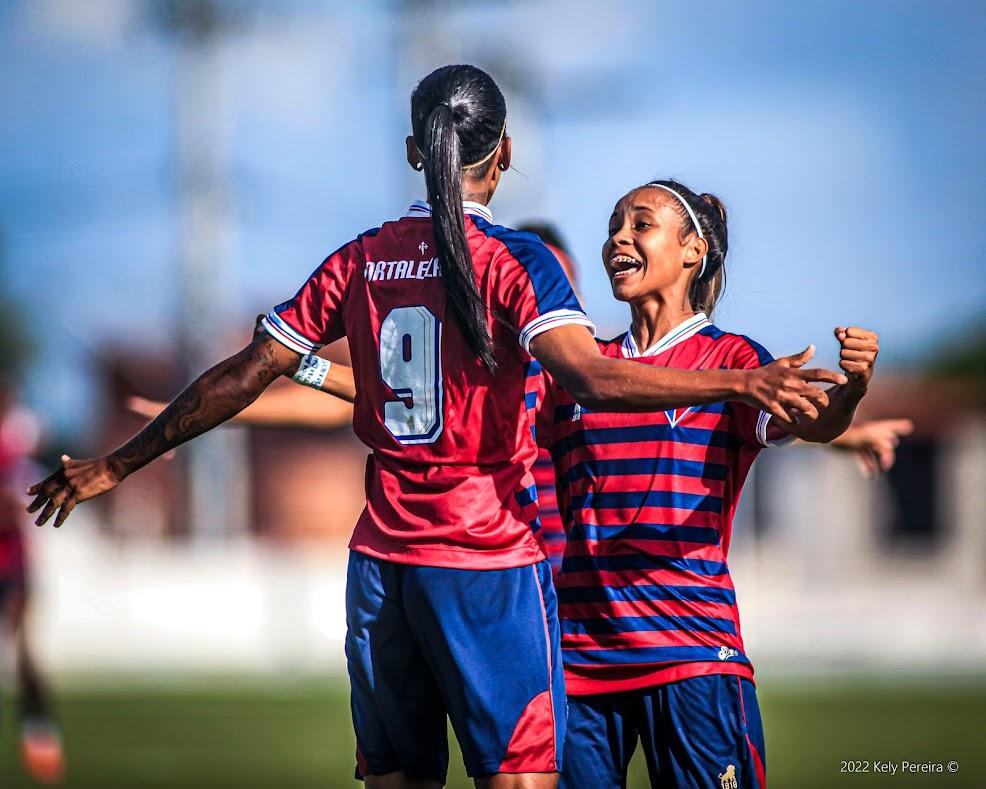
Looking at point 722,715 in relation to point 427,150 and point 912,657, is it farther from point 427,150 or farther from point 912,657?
point 912,657

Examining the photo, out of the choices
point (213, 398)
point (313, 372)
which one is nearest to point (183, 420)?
point (213, 398)

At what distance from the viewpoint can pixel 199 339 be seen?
25.9 meters

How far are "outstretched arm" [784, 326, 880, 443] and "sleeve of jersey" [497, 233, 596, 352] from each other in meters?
0.63

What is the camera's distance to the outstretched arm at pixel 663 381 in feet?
11.8

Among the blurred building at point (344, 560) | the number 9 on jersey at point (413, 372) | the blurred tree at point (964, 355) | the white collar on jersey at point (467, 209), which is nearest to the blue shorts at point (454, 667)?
the number 9 on jersey at point (413, 372)

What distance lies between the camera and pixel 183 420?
4.21 meters

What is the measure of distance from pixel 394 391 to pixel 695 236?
1227 mm

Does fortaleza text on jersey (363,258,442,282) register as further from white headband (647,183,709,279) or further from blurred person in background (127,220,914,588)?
white headband (647,183,709,279)

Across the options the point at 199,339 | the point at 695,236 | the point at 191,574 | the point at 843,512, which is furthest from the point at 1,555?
the point at 843,512

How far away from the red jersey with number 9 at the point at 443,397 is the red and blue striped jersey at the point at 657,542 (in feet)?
1.49

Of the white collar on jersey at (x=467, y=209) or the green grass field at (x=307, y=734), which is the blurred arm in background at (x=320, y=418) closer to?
the white collar on jersey at (x=467, y=209)

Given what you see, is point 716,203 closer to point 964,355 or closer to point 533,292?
point 533,292

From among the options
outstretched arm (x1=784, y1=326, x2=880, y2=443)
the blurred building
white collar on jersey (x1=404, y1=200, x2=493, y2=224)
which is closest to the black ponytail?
white collar on jersey (x1=404, y1=200, x2=493, y2=224)

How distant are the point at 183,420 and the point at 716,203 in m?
1.85
